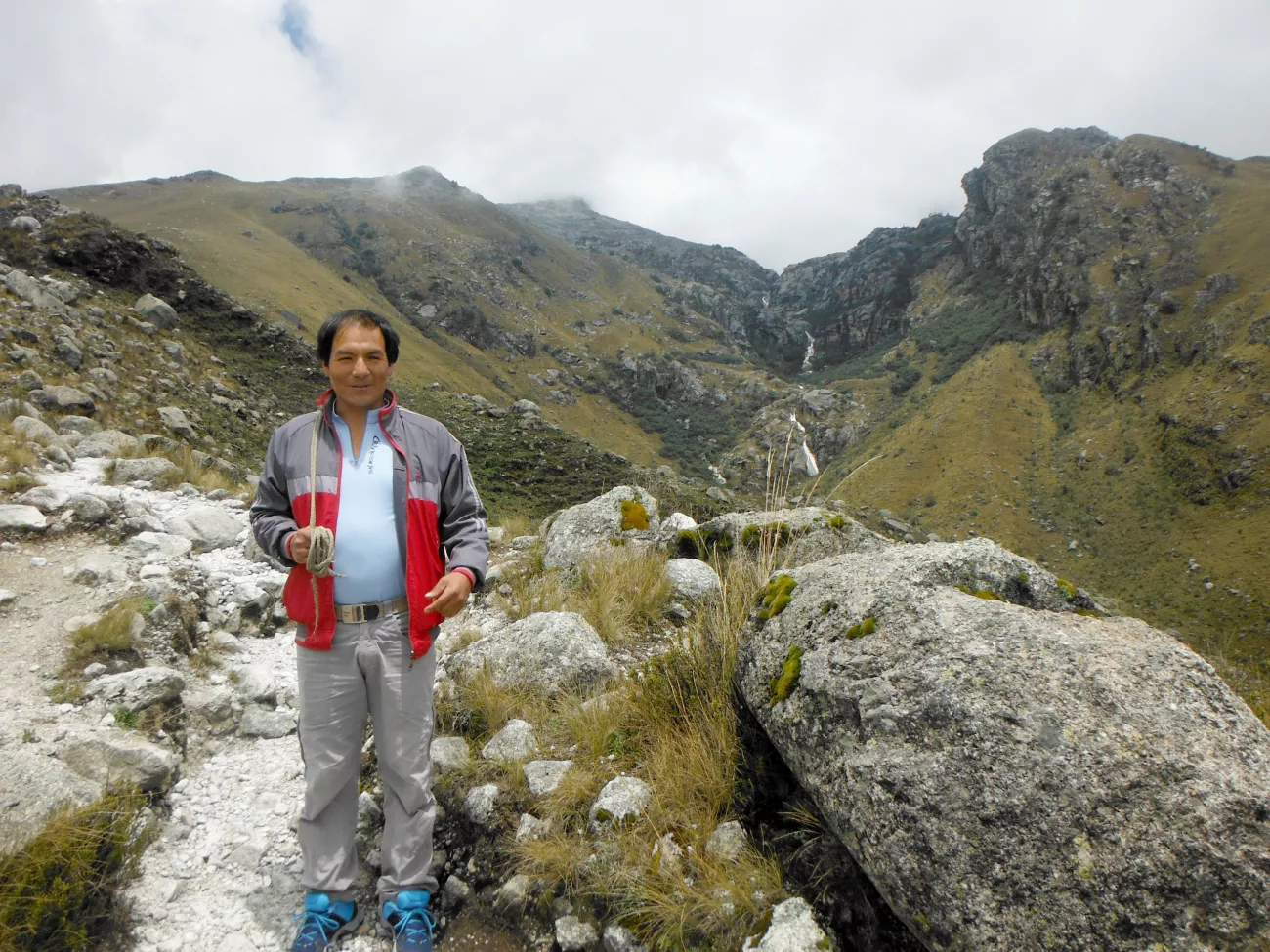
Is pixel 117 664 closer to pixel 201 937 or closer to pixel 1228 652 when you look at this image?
pixel 201 937

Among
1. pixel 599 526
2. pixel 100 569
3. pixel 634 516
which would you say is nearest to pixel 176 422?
pixel 100 569

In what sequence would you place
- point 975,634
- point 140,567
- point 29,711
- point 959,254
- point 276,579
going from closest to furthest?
point 975,634
point 29,711
point 140,567
point 276,579
point 959,254

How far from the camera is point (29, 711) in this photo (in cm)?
352

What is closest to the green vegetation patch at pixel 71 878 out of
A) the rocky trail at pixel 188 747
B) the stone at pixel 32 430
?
the rocky trail at pixel 188 747

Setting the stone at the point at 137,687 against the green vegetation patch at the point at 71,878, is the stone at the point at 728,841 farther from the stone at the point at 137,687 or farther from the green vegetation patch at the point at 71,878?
the stone at the point at 137,687

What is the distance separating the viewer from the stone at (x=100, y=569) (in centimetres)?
514

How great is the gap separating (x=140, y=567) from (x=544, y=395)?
97.6m

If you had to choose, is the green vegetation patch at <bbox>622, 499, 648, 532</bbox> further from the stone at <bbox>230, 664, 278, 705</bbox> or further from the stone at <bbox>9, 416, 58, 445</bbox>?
the stone at <bbox>9, 416, 58, 445</bbox>

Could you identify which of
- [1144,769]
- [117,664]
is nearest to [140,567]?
[117,664]

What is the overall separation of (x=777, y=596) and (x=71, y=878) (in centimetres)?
336

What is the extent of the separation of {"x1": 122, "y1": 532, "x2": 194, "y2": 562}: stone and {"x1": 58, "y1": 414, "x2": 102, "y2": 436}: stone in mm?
5182

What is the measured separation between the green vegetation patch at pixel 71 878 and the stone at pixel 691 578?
4172mm

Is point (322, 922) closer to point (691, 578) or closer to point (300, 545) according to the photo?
point (300, 545)

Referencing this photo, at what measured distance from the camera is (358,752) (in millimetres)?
2840
